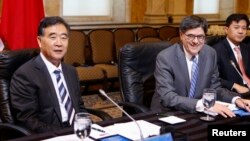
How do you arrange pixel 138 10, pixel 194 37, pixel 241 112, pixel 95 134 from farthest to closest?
pixel 138 10 → pixel 194 37 → pixel 241 112 → pixel 95 134

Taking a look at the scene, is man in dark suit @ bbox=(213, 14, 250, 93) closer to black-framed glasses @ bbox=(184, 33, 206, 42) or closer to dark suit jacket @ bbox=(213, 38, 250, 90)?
dark suit jacket @ bbox=(213, 38, 250, 90)

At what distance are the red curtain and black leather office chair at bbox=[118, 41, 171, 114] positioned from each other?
160 cm

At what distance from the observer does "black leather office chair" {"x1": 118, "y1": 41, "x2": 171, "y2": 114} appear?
126 inches

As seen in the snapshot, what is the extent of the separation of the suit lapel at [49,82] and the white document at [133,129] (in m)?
0.58

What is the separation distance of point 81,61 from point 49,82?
4.03 metres

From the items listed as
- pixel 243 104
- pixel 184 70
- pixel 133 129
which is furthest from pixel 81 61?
pixel 133 129

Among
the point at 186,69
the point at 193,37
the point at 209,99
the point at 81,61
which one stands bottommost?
the point at 81,61

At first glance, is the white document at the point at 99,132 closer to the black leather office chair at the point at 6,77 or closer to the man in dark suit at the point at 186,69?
the black leather office chair at the point at 6,77

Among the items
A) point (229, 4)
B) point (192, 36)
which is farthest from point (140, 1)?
point (192, 36)

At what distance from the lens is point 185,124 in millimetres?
2383

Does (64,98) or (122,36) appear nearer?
(64,98)

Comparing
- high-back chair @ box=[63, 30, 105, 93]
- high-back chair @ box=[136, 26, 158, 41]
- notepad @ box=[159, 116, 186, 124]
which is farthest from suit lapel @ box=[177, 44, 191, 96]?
high-back chair @ box=[136, 26, 158, 41]

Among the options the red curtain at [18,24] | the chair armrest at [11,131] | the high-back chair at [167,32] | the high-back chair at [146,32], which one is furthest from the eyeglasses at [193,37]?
the high-back chair at [167,32]

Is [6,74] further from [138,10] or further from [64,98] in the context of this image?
[138,10]
